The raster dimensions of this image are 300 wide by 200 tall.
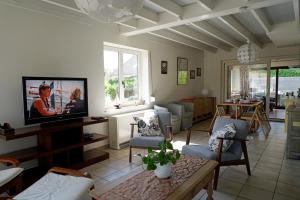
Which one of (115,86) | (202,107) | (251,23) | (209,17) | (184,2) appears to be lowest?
(202,107)

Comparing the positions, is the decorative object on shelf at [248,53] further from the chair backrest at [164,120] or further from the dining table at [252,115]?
the chair backrest at [164,120]

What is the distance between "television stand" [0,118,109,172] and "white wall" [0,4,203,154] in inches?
13.0

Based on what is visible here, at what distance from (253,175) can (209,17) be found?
8.04 ft

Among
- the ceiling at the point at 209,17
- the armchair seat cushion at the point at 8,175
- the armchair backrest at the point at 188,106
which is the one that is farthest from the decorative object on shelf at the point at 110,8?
the armchair backrest at the point at 188,106

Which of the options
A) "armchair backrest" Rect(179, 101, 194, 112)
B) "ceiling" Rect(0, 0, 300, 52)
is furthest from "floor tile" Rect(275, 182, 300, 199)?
"armchair backrest" Rect(179, 101, 194, 112)

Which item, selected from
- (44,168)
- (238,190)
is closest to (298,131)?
(238,190)

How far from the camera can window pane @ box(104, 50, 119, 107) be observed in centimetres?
446

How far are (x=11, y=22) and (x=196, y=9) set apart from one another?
2.68 metres

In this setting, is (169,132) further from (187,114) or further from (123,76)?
(187,114)

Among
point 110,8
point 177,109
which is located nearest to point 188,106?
point 177,109

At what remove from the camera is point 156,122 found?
3.64 meters

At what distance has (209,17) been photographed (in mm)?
3387

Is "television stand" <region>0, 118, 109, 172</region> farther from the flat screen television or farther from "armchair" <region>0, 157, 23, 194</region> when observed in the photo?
"armchair" <region>0, 157, 23, 194</region>

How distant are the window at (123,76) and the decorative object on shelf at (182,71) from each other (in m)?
1.58
